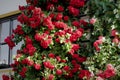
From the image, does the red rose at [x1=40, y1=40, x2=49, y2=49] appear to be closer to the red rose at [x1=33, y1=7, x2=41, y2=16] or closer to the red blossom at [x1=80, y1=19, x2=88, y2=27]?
the red rose at [x1=33, y1=7, x2=41, y2=16]

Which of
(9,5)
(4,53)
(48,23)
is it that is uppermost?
(9,5)

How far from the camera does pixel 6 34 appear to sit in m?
6.58

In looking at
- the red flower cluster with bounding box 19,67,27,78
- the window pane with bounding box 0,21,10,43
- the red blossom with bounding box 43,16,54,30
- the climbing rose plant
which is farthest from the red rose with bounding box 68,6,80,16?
the window pane with bounding box 0,21,10,43

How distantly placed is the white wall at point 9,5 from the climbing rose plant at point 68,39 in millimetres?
1195

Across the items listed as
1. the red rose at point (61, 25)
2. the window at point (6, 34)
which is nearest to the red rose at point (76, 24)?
the red rose at point (61, 25)

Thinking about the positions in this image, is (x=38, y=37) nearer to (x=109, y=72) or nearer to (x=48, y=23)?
(x=48, y=23)

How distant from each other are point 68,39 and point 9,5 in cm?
210

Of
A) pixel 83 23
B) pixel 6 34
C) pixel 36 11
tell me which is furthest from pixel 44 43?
pixel 6 34

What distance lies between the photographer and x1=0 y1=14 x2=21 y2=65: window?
6.39m

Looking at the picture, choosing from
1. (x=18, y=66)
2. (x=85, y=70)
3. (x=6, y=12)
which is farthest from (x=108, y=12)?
(x=6, y=12)

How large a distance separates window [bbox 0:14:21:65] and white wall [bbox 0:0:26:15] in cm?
13

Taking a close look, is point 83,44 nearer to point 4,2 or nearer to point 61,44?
point 61,44

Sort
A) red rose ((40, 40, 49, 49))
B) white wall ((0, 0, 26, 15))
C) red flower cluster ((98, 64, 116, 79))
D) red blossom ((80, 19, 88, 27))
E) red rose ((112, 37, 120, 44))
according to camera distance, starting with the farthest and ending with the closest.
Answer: white wall ((0, 0, 26, 15)) < red blossom ((80, 19, 88, 27)) < red rose ((40, 40, 49, 49)) < red rose ((112, 37, 120, 44)) < red flower cluster ((98, 64, 116, 79))

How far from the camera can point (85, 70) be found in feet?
14.5
